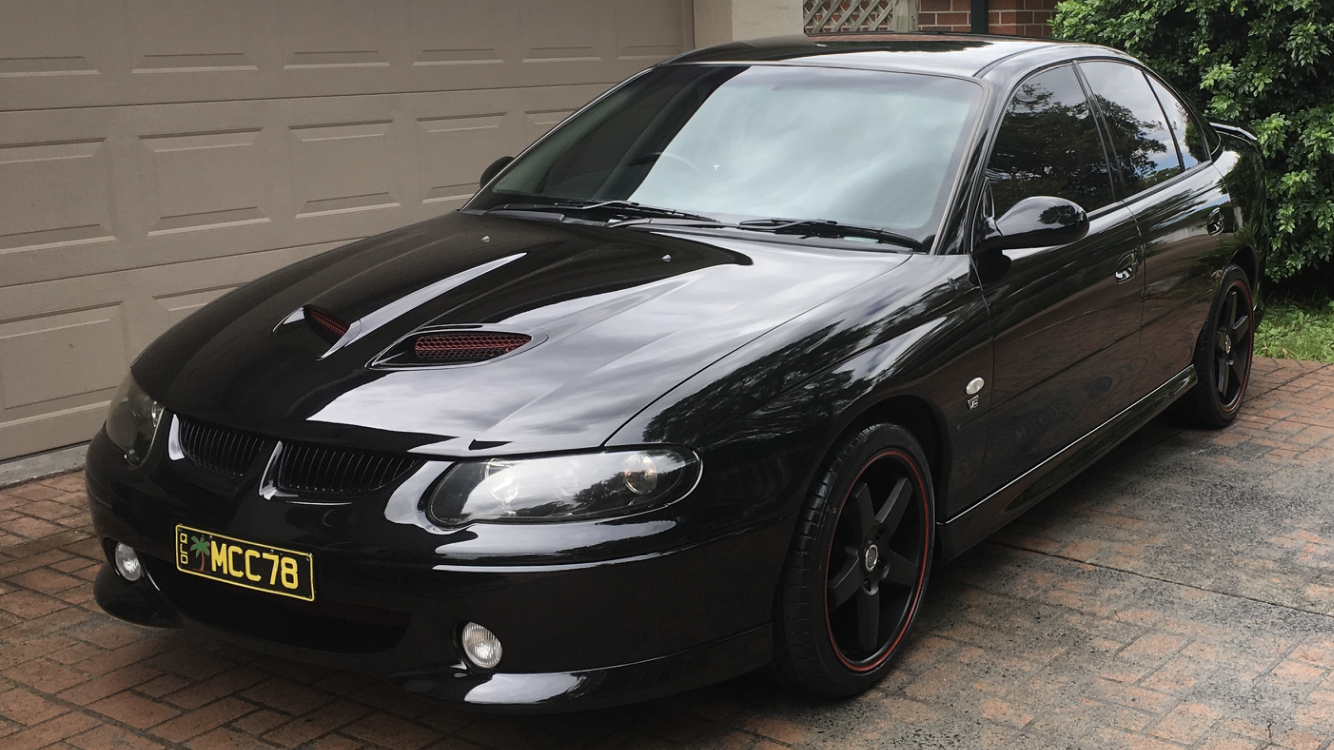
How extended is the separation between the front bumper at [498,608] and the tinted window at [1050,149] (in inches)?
66.1

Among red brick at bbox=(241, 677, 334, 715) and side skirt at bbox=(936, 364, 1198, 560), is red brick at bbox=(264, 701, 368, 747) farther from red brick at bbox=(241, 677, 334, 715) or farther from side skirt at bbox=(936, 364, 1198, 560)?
side skirt at bbox=(936, 364, 1198, 560)

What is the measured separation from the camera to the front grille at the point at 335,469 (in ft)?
9.81

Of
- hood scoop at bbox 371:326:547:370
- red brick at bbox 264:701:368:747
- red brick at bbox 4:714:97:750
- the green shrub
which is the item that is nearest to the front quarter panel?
hood scoop at bbox 371:326:547:370

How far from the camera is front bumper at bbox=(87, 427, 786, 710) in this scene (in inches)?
114

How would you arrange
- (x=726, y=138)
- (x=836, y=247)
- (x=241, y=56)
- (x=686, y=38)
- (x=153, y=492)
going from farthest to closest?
(x=686, y=38)
(x=241, y=56)
(x=726, y=138)
(x=836, y=247)
(x=153, y=492)

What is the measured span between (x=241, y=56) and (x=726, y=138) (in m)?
3.15

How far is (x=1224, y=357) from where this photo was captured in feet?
19.8

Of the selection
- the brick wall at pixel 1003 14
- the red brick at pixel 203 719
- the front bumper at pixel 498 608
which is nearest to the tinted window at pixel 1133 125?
the front bumper at pixel 498 608

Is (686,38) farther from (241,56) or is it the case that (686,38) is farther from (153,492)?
(153,492)

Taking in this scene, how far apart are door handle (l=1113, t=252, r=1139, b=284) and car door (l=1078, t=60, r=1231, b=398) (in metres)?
0.13

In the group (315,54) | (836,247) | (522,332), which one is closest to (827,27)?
(315,54)

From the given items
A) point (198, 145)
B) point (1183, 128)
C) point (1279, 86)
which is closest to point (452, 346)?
point (198, 145)

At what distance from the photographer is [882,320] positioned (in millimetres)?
3562

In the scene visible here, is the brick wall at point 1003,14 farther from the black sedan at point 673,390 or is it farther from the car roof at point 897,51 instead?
the black sedan at point 673,390
